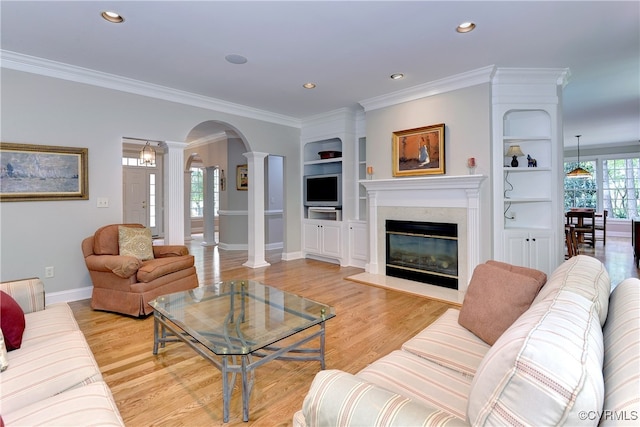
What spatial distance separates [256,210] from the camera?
5.66 meters

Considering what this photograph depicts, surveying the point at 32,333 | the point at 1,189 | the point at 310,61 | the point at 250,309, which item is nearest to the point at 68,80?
the point at 1,189

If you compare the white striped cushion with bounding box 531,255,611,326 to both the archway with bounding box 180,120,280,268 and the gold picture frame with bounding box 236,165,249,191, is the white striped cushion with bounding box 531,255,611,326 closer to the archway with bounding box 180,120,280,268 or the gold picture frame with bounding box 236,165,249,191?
the archway with bounding box 180,120,280,268

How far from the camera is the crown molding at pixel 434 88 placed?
3.81 metres

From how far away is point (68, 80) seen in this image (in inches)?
146

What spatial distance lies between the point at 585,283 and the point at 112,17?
3638 mm

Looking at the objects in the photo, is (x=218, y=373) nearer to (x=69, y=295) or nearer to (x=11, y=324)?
(x=11, y=324)

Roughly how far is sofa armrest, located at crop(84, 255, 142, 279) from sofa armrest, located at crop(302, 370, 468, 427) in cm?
276

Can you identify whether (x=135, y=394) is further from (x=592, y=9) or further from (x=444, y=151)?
(x=592, y=9)

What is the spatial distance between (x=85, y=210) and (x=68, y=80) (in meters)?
1.51

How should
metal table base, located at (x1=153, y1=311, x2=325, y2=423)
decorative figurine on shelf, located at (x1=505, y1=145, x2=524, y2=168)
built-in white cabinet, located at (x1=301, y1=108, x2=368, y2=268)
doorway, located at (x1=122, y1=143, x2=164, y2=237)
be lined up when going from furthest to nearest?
doorway, located at (x1=122, y1=143, x2=164, y2=237) → built-in white cabinet, located at (x1=301, y1=108, x2=368, y2=268) → decorative figurine on shelf, located at (x1=505, y1=145, x2=524, y2=168) → metal table base, located at (x1=153, y1=311, x2=325, y2=423)

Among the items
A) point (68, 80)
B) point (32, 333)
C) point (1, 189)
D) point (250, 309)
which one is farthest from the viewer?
point (68, 80)

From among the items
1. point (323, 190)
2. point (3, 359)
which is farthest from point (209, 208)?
point (3, 359)

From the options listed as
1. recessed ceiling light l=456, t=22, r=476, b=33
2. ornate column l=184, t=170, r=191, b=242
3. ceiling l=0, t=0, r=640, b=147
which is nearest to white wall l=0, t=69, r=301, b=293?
ceiling l=0, t=0, r=640, b=147

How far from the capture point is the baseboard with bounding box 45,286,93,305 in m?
3.65
